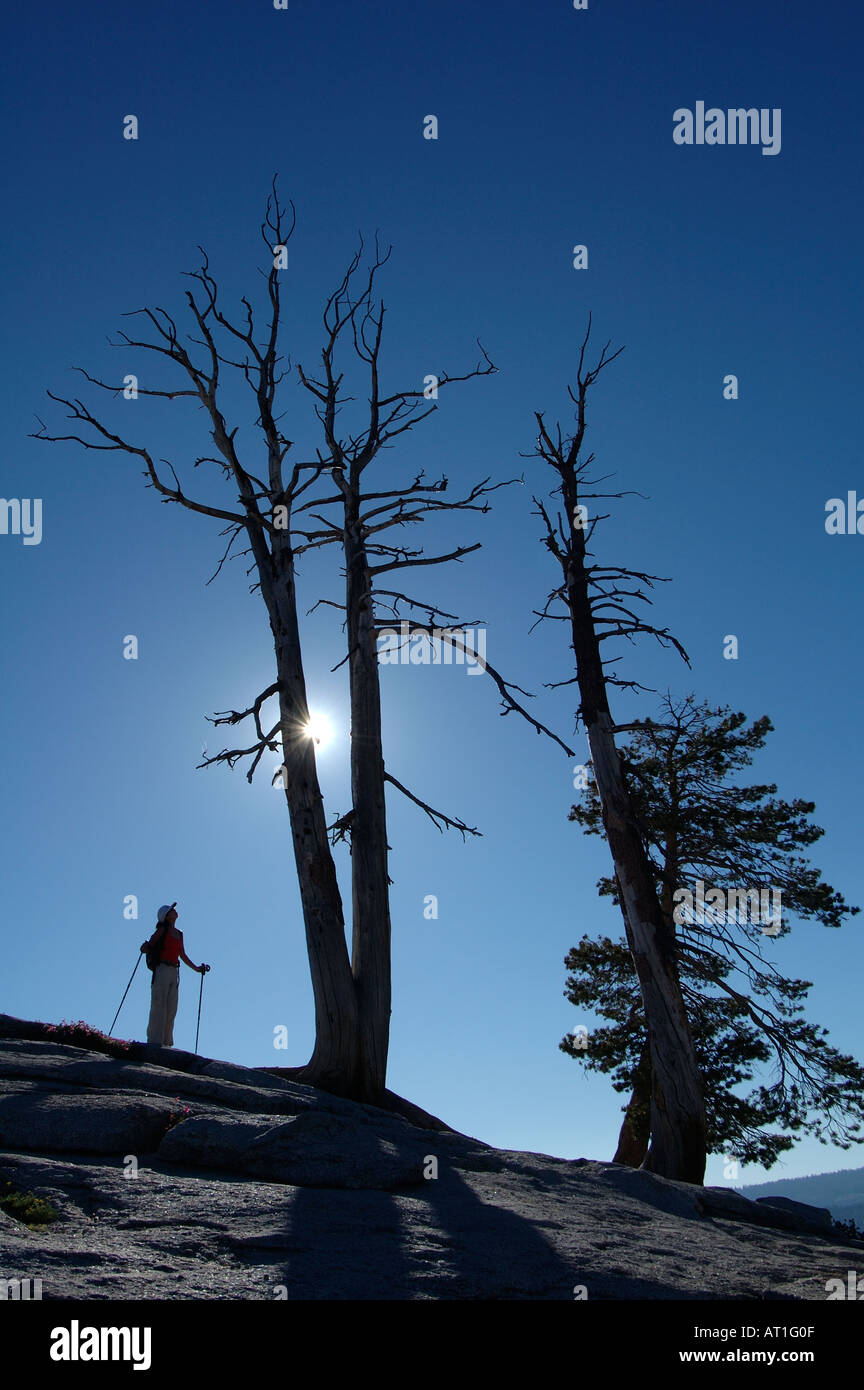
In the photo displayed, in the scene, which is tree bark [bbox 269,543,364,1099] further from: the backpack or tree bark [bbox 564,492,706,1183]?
tree bark [bbox 564,492,706,1183]

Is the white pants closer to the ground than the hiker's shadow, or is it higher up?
higher up

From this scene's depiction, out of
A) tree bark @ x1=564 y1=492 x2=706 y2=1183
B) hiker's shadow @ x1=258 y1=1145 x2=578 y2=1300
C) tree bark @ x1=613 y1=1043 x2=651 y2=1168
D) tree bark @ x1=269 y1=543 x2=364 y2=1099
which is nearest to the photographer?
hiker's shadow @ x1=258 y1=1145 x2=578 y2=1300

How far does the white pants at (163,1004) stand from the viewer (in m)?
12.5

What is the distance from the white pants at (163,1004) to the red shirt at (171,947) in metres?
0.08

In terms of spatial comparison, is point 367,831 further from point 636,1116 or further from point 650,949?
point 636,1116

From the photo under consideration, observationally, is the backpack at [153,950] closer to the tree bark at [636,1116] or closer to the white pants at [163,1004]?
the white pants at [163,1004]

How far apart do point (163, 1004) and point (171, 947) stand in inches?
28.6

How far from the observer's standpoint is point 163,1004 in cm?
1262

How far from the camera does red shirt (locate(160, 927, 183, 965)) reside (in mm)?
12742

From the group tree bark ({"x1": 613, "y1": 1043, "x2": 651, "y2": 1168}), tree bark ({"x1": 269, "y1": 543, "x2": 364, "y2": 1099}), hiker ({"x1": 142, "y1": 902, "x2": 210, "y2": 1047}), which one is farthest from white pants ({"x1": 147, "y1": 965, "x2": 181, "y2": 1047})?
tree bark ({"x1": 613, "y1": 1043, "x2": 651, "y2": 1168})

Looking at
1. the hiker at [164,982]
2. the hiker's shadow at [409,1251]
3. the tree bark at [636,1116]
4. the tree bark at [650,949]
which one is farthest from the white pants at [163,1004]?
the tree bark at [636,1116]

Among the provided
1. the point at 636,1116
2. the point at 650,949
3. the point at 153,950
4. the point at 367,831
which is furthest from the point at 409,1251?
the point at 636,1116
